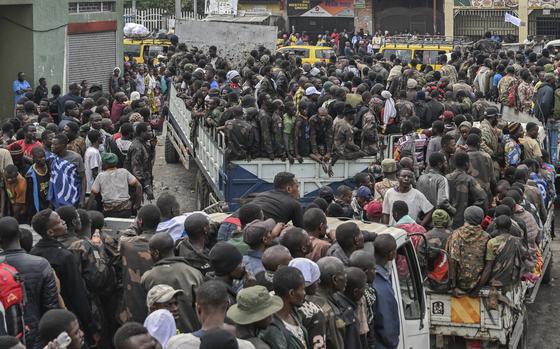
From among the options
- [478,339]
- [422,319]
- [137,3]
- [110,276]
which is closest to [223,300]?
[110,276]

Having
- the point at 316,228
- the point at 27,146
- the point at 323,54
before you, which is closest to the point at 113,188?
the point at 27,146

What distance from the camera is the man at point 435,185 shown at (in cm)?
1192

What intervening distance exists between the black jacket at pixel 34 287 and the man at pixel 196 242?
3.25 feet

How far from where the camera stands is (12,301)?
723 centimetres

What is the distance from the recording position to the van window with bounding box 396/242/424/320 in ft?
29.1

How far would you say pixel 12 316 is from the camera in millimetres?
7227

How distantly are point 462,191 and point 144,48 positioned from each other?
20877mm

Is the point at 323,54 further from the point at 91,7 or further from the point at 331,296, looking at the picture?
the point at 331,296

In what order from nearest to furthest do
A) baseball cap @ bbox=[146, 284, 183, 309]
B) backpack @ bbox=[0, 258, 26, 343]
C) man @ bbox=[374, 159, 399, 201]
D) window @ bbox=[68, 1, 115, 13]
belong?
baseball cap @ bbox=[146, 284, 183, 309] → backpack @ bbox=[0, 258, 26, 343] → man @ bbox=[374, 159, 399, 201] → window @ bbox=[68, 1, 115, 13]

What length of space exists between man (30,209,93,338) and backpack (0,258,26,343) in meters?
0.73

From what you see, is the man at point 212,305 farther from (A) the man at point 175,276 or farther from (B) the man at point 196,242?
(B) the man at point 196,242

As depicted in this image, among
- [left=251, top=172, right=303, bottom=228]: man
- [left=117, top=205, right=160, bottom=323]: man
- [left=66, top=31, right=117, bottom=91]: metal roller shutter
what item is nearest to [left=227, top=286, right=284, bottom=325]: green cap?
[left=117, top=205, right=160, bottom=323]: man

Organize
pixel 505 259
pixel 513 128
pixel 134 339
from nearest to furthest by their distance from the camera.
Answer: pixel 134 339 < pixel 505 259 < pixel 513 128

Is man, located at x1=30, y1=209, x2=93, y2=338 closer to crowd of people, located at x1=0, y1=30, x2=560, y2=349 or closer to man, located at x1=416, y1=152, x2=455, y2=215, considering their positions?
crowd of people, located at x1=0, y1=30, x2=560, y2=349
